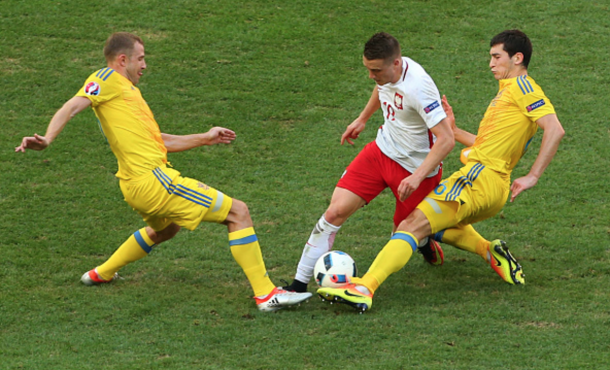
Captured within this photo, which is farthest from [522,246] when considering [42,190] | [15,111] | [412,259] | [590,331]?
[15,111]

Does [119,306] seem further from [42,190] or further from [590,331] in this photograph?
[590,331]

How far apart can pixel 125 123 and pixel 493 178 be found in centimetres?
286

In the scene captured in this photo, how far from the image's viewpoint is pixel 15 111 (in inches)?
382

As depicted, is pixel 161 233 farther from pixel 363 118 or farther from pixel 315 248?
pixel 363 118

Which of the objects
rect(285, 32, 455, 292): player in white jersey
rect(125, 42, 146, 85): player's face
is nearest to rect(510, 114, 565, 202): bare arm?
rect(285, 32, 455, 292): player in white jersey

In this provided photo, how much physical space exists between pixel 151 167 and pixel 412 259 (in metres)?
2.46

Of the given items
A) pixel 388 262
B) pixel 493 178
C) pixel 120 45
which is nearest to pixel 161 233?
pixel 120 45

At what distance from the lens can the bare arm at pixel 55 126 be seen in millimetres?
5230

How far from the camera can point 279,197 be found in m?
8.13

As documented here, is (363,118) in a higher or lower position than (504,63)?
lower

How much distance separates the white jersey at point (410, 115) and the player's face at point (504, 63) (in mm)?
774

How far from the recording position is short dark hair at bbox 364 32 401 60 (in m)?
5.60

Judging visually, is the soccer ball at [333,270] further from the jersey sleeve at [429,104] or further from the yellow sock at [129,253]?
the yellow sock at [129,253]

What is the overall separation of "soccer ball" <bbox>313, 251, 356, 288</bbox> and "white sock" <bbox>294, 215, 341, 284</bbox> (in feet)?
0.25
